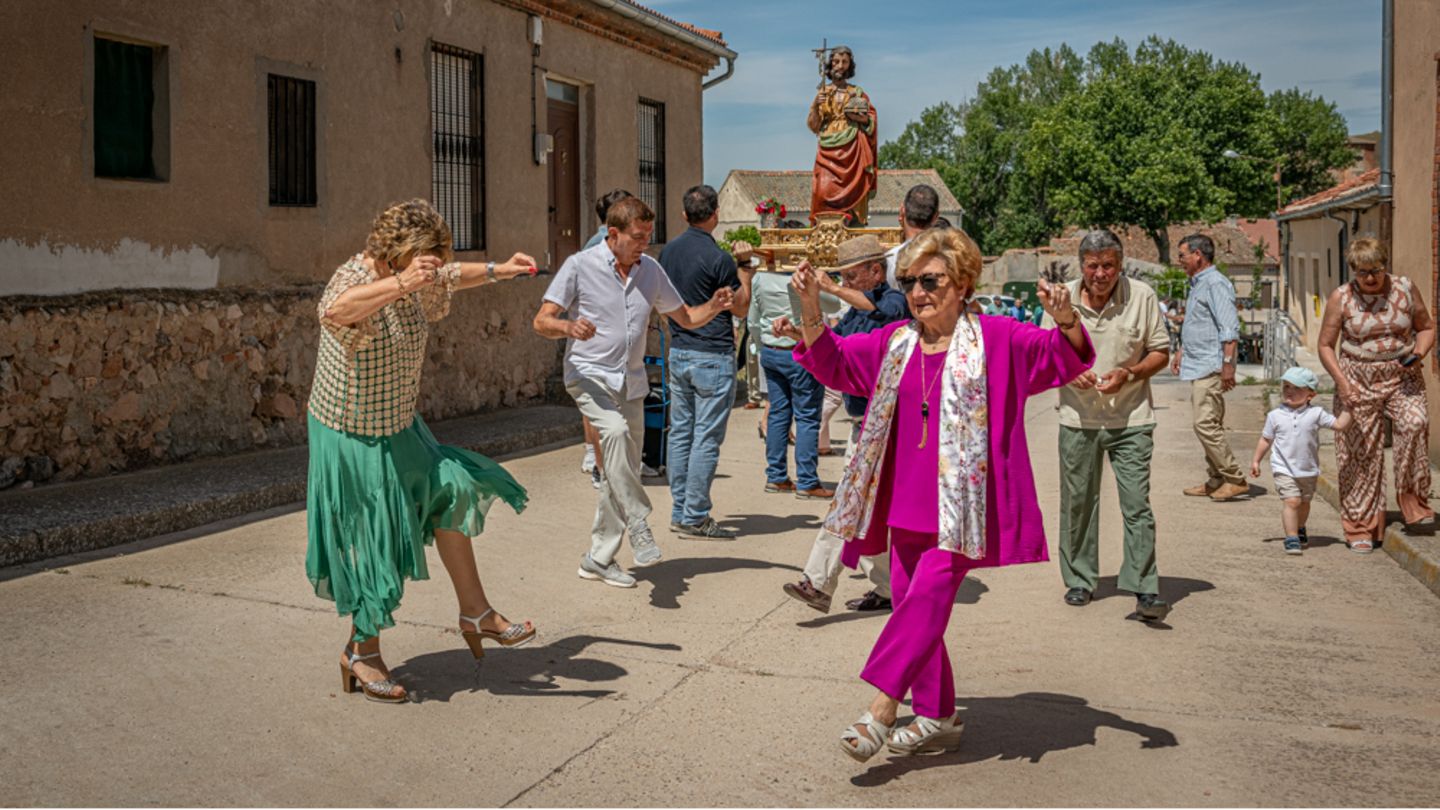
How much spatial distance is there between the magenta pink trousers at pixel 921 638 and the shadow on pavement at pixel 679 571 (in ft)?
8.16

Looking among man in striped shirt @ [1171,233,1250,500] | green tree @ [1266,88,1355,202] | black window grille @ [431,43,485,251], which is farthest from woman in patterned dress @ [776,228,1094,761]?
green tree @ [1266,88,1355,202]

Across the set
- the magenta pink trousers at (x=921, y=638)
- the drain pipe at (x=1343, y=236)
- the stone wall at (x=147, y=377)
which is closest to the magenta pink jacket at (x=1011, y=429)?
the magenta pink trousers at (x=921, y=638)

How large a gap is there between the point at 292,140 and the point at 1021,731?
9097 mm

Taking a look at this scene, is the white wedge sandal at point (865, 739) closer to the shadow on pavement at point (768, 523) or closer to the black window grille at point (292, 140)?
the shadow on pavement at point (768, 523)

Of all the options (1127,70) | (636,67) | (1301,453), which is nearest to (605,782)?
(1301,453)

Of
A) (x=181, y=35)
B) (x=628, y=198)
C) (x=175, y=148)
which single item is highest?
(x=181, y=35)

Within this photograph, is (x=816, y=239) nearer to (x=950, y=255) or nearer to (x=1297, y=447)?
(x=1297, y=447)

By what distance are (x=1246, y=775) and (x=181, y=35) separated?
9.18m

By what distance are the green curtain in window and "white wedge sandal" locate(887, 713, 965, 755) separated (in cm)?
778

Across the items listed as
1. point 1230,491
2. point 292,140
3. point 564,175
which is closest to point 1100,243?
point 1230,491

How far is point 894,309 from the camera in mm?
7887

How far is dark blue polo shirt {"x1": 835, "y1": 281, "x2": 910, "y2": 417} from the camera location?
25.7 feet

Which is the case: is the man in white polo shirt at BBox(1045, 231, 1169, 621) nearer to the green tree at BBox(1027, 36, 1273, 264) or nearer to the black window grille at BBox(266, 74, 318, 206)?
the black window grille at BBox(266, 74, 318, 206)

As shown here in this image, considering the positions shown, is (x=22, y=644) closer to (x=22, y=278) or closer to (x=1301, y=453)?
(x=22, y=278)
